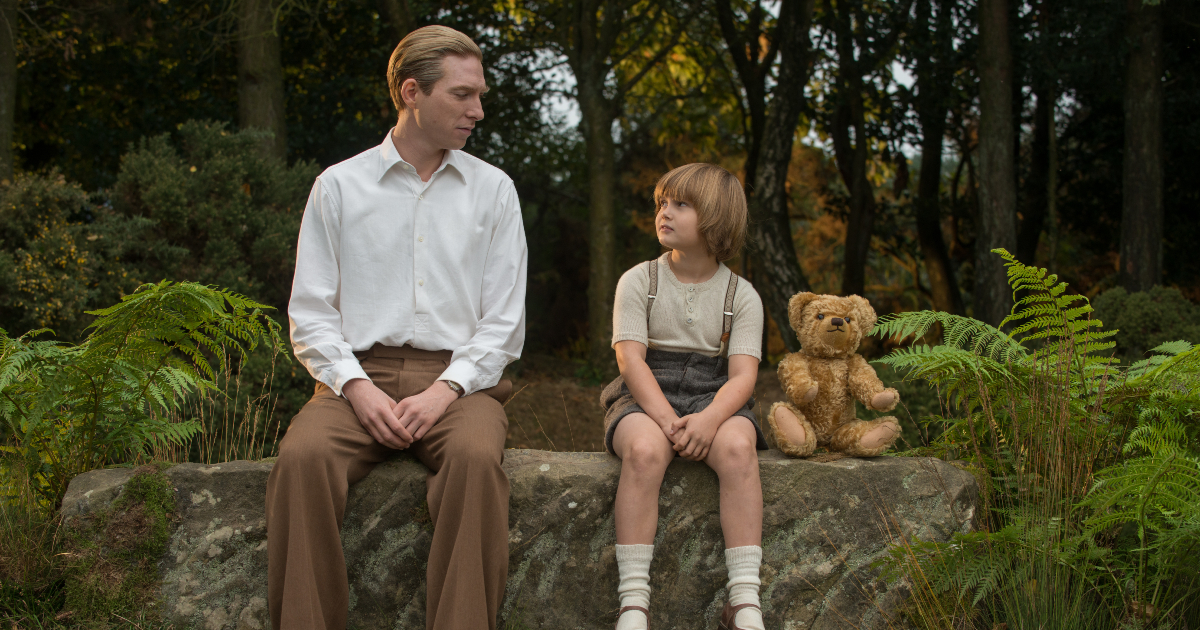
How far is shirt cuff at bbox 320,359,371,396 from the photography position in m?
2.86

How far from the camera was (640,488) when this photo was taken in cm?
284

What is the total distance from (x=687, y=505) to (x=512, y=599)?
69cm

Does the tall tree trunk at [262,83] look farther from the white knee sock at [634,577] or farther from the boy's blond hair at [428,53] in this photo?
the white knee sock at [634,577]

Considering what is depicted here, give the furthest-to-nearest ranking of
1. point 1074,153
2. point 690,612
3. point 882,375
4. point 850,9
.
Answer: point 1074,153 < point 850,9 < point 882,375 < point 690,612

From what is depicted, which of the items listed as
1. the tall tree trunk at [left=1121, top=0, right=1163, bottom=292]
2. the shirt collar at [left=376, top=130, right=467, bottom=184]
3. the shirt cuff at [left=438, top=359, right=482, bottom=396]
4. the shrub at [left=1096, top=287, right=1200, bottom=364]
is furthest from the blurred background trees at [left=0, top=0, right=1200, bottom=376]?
the shirt cuff at [left=438, top=359, right=482, bottom=396]

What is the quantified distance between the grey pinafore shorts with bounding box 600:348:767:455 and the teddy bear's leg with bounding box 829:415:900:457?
0.30 meters

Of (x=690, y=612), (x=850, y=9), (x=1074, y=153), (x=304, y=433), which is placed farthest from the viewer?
(x=1074, y=153)

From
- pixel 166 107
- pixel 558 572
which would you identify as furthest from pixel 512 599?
pixel 166 107

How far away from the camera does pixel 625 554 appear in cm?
280

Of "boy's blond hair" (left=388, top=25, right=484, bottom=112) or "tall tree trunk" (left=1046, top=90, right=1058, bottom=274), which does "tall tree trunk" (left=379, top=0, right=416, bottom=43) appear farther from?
"tall tree trunk" (left=1046, top=90, right=1058, bottom=274)

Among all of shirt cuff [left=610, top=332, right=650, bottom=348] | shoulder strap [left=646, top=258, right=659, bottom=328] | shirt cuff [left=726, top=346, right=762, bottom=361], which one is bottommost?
shirt cuff [left=726, top=346, right=762, bottom=361]

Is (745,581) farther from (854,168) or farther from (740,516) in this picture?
(854,168)

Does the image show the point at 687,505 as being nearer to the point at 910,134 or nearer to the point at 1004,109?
the point at 1004,109

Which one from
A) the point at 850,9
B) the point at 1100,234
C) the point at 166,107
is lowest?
the point at 1100,234
